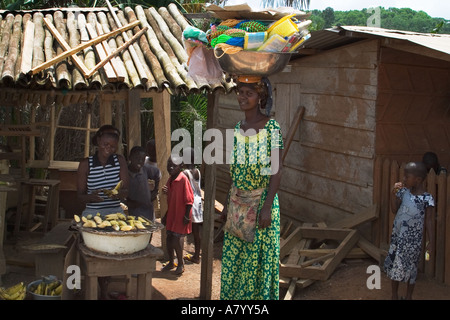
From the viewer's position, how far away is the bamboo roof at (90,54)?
5562mm

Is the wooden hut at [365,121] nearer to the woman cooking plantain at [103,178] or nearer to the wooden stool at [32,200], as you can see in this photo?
the woman cooking plantain at [103,178]

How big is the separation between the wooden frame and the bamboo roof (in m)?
2.60

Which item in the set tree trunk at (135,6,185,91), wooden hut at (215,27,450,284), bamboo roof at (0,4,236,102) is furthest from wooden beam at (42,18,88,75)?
wooden hut at (215,27,450,284)

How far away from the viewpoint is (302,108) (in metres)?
9.44

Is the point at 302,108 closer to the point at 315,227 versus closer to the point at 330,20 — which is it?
the point at 315,227

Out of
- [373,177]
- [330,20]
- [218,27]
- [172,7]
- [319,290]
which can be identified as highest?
[330,20]

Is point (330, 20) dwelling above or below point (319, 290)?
above

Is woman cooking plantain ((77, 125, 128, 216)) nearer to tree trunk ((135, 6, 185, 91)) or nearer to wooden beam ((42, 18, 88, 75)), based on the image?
wooden beam ((42, 18, 88, 75))

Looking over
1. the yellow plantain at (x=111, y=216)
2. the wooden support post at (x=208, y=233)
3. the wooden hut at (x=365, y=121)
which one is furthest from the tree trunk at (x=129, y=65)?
the wooden hut at (x=365, y=121)

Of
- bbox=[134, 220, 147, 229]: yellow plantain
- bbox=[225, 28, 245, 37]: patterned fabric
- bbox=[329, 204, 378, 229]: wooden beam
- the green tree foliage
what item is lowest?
bbox=[329, 204, 378, 229]: wooden beam

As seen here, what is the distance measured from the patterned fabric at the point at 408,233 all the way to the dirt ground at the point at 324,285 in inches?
22.1

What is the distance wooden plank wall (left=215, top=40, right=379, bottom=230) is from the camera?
8.21 meters

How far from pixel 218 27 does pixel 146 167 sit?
10.5ft
